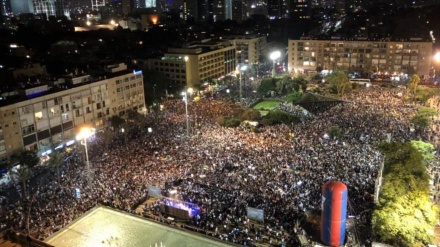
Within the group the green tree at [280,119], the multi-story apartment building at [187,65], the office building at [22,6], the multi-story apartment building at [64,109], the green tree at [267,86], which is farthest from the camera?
the office building at [22,6]

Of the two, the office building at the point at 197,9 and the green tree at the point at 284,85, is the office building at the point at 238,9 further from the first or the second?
the green tree at the point at 284,85

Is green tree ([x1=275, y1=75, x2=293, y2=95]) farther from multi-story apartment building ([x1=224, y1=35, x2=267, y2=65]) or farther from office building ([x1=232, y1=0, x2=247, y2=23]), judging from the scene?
office building ([x1=232, y1=0, x2=247, y2=23])

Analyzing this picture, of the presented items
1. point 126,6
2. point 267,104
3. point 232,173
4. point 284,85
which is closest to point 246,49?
point 284,85

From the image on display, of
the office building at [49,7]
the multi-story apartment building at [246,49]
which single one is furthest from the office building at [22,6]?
the multi-story apartment building at [246,49]

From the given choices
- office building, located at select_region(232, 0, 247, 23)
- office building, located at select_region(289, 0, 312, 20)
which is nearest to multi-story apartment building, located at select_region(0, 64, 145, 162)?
office building, located at select_region(232, 0, 247, 23)

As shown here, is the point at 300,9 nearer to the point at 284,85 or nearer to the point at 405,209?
the point at 284,85

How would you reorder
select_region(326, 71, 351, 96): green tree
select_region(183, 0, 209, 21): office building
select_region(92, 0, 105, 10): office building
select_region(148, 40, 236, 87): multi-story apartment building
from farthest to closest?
select_region(92, 0, 105, 10): office building
select_region(183, 0, 209, 21): office building
select_region(148, 40, 236, 87): multi-story apartment building
select_region(326, 71, 351, 96): green tree
